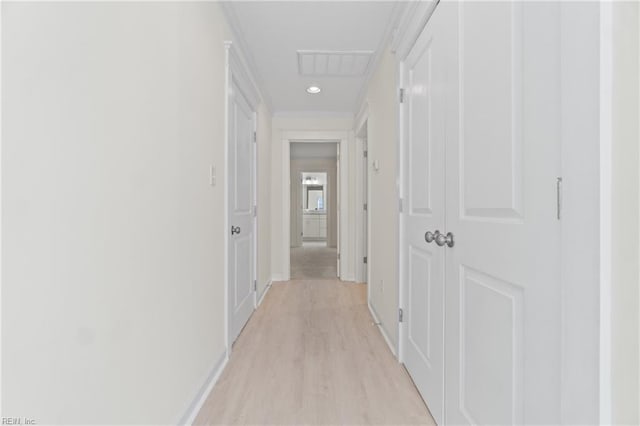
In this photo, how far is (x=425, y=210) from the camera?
1.72 meters

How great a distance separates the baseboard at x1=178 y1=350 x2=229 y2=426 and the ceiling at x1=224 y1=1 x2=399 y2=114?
85.8 inches

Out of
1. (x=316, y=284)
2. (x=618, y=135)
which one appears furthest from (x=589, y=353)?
(x=316, y=284)

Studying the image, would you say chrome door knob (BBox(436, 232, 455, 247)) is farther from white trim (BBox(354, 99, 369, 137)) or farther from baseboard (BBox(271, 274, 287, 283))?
baseboard (BBox(271, 274, 287, 283))

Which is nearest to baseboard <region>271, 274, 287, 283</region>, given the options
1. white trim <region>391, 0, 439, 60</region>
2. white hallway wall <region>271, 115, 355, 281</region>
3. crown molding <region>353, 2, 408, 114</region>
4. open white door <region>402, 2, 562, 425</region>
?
white hallway wall <region>271, 115, 355, 281</region>

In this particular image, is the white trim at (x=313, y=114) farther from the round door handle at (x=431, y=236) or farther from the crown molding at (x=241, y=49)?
the round door handle at (x=431, y=236)

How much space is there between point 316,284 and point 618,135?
3.98m

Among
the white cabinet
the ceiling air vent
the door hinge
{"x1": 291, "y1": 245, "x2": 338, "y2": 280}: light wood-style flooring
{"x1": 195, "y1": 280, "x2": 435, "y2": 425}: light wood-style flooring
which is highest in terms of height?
the ceiling air vent

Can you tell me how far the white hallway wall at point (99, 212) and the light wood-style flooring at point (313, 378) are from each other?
30 cm

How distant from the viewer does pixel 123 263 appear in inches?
41.5

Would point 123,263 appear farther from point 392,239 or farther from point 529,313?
point 392,239

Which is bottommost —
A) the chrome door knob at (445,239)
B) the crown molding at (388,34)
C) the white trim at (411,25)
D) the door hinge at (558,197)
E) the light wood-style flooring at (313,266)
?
the light wood-style flooring at (313,266)

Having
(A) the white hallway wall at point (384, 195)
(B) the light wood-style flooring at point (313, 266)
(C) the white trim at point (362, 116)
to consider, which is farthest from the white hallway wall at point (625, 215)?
(B) the light wood-style flooring at point (313, 266)

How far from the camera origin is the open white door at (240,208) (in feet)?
7.95

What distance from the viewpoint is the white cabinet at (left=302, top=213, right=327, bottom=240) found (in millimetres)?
10500
